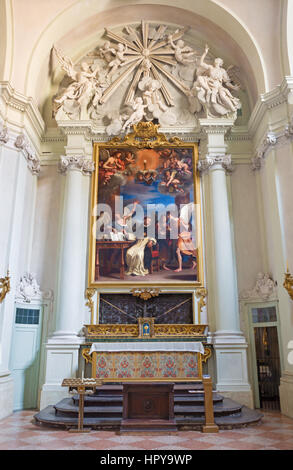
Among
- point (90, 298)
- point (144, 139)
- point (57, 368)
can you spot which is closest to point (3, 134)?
point (144, 139)

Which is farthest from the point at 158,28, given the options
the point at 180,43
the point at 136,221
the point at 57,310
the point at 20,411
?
the point at 20,411

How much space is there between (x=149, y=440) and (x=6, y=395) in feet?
13.2

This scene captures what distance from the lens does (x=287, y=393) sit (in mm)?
8414

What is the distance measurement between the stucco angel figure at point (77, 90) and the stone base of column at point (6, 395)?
724cm

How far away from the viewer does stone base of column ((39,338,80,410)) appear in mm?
9180

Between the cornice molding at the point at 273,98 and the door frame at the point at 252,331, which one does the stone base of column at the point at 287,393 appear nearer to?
the door frame at the point at 252,331

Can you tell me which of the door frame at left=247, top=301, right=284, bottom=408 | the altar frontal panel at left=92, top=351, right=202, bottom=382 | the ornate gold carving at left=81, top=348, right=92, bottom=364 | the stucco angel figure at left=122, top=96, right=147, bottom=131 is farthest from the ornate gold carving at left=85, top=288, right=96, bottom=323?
the stucco angel figure at left=122, top=96, right=147, bottom=131

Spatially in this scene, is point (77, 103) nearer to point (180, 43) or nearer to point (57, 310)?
point (180, 43)

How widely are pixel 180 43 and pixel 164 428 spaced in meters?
10.8

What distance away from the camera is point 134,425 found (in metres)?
6.64

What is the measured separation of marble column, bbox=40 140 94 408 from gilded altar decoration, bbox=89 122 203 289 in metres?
0.29

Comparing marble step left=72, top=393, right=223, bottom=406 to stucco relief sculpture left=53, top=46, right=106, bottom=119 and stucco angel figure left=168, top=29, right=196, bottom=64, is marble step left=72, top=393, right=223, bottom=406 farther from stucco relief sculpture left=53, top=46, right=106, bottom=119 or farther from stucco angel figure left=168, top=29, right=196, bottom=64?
stucco angel figure left=168, top=29, right=196, bottom=64

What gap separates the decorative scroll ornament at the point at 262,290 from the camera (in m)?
9.82

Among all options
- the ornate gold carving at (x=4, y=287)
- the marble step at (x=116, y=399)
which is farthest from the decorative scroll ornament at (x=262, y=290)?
the ornate gold carving at (x=4, y=287)
